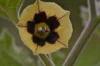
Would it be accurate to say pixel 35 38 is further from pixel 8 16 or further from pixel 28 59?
pixel 28 59

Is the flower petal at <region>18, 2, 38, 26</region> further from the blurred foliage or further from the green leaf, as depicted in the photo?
the blurred foliage

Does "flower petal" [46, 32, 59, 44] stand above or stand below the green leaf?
below

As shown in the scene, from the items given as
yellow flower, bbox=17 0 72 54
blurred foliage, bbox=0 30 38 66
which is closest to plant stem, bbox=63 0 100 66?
yellow flower, bbox=17 0 72 54

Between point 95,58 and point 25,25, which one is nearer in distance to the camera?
point 25,25

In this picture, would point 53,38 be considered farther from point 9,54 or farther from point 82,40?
point 9,54

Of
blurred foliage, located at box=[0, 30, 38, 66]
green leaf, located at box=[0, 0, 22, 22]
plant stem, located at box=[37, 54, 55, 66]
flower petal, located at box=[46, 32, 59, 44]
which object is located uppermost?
green leaf, located at box=[0, 0, 22, 22]

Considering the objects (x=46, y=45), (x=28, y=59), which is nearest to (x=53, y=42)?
(x=46, y=45)

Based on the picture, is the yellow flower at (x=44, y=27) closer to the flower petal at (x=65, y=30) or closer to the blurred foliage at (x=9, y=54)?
the flower petal at (x=65, y=30)
